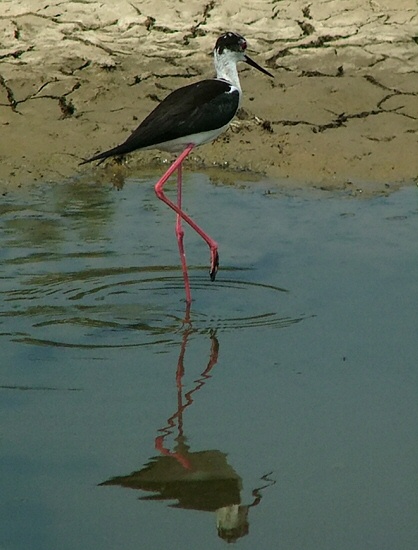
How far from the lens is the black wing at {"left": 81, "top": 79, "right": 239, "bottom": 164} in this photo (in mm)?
5770

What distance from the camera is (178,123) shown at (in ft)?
19.3

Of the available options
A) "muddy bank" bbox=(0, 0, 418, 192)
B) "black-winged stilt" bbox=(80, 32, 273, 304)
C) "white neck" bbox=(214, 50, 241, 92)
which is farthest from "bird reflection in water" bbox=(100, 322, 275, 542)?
"muddy bank" bbox=(0, 0, 418, 192)

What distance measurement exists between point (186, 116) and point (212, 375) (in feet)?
5.76

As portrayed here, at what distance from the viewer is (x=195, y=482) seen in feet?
12.5

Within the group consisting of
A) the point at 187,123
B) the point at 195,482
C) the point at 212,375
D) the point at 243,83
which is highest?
the point at 187,123

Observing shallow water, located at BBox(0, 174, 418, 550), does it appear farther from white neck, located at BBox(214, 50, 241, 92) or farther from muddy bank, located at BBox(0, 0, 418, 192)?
white neck, located at BBox(214, 50, 241, 92)

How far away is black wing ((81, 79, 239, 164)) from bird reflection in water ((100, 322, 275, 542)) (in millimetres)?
2020

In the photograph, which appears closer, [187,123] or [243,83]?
[187,123]

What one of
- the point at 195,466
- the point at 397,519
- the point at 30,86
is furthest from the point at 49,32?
the point at 397,519

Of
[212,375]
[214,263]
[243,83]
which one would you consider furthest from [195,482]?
[243,83]

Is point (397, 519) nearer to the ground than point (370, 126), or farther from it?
farther from it

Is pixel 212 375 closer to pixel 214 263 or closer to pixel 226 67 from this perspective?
pixel 214 263

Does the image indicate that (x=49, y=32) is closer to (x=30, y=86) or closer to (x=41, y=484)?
(x=30, y=86)

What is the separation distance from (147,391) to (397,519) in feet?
4.03
